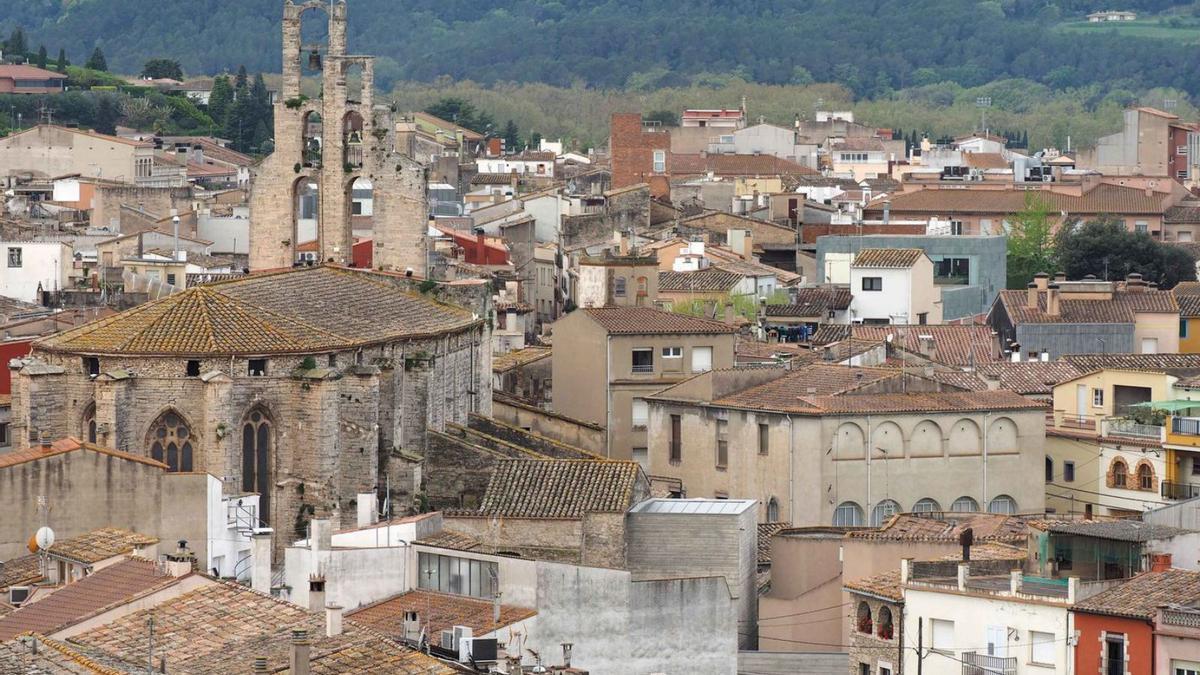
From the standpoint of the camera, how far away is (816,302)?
8388 cm

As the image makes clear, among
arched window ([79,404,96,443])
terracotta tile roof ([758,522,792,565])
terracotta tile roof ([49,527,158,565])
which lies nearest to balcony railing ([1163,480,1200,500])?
terracotta tile roof ([758,522,792,565])

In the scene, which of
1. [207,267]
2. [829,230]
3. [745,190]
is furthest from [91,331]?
[745,190]

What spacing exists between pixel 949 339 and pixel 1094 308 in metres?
6.98

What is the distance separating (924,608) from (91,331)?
1613 cm

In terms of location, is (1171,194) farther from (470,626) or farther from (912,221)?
(470,626)

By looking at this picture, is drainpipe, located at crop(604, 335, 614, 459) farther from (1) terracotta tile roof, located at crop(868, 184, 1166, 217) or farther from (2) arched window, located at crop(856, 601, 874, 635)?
(1) terracotta tile roof, located at crop(868, 184, 1166, 217)

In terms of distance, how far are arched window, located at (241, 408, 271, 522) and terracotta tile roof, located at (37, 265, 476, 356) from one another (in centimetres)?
108

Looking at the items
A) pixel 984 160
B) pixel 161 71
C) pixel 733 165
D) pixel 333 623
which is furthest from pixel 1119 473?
pixel 161 71

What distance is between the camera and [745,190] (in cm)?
12712

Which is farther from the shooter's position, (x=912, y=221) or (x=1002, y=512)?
(x=912, y=221)

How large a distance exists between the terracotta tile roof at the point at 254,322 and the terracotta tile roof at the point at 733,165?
75.9 m

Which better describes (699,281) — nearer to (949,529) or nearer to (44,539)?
(949,529)

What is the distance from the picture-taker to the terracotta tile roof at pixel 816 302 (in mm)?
82500

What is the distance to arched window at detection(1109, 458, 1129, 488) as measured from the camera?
196 ft
